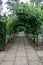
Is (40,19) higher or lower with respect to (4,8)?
higher

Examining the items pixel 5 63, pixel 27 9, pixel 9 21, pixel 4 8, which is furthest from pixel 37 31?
pixel 4 8

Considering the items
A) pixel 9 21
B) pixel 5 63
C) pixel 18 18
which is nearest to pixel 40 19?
pixel 18 18

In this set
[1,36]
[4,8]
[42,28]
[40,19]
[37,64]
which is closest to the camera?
[37,64]

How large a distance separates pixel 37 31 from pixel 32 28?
218 centimetres

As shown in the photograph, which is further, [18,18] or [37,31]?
[18,18]

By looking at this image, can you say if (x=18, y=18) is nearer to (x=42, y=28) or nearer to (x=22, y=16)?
(x=22, y=16)

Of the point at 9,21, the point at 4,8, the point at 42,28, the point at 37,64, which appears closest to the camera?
the point at 37,64

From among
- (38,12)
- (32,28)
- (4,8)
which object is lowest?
(4,8)

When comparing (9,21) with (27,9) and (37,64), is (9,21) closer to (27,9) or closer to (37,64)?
(27,9)

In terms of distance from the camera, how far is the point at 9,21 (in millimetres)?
34000

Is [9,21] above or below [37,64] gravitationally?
below

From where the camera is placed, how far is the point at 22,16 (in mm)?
30625

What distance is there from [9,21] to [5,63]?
20784mm

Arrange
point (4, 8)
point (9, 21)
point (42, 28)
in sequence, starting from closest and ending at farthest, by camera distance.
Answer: point (42, 28) < point (9, 21) < point (4, 8)
